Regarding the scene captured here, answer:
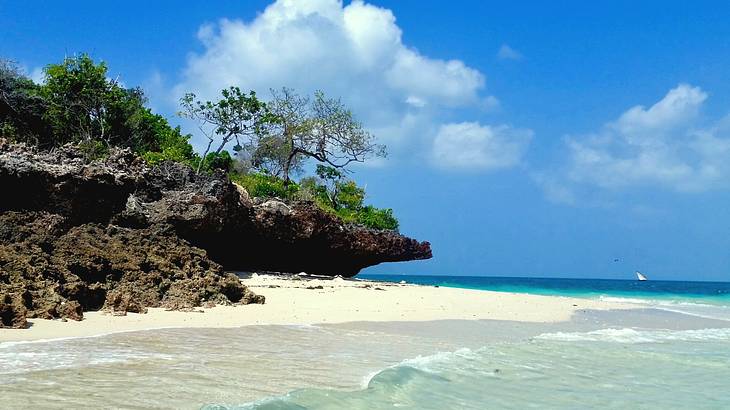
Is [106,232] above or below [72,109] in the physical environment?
below

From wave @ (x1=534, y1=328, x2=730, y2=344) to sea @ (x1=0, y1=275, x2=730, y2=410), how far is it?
0.49 metres

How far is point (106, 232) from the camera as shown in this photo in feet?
33.7

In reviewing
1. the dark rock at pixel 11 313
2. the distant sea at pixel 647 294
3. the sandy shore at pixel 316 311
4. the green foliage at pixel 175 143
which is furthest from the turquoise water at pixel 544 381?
the green foliage at pixel 175 143

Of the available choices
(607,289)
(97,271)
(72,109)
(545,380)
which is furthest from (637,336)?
(607,289)

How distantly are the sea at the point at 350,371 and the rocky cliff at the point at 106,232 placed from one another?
2.02 meters

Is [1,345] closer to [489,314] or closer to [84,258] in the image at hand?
[84,258]

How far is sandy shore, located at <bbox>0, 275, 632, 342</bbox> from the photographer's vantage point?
6930 millimetres

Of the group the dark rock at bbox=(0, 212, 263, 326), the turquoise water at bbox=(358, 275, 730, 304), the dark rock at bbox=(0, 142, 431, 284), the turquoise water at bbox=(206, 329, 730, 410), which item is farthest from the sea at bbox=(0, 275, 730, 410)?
the turquoise water at bbox=(358, 275, 730, 304)

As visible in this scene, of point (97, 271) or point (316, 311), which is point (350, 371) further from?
point (97, 271)

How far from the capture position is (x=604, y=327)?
1129 centimetres

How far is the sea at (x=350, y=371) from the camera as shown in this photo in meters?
4.04

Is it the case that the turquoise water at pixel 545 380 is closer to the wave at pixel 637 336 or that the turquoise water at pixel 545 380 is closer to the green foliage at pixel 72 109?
the wave at pixel 637 336

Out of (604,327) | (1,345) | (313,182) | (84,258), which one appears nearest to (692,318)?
(604,327)

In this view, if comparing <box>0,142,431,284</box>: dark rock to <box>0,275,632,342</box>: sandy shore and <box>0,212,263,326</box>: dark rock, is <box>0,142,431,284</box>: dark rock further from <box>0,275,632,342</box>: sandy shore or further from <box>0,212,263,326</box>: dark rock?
<box>0,275,632,342</box>: sandy shore
